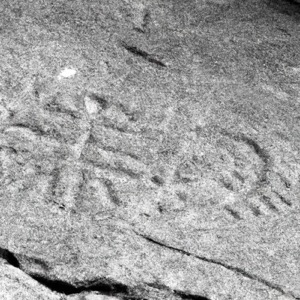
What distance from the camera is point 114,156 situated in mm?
1665

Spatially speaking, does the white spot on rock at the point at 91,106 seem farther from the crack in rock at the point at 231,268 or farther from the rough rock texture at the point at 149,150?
the crack in rock at the point at 231,268

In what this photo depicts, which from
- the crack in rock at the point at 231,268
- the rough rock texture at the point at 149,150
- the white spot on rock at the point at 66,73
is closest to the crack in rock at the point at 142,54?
the rough rock texture at the point at 149,150

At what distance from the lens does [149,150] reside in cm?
168

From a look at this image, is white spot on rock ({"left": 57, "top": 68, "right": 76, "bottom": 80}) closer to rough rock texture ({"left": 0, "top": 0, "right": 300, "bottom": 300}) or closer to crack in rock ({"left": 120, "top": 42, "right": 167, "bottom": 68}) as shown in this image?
rough rock texture ({"left": 0, "top": 0, "right": 300, "bottom": 300})

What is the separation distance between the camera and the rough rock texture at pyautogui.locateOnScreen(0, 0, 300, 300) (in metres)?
1.51

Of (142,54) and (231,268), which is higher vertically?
(142,54)

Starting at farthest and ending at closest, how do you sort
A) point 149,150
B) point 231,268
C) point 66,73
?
1. point 66,73
2. point 149,150
3. point 231,268

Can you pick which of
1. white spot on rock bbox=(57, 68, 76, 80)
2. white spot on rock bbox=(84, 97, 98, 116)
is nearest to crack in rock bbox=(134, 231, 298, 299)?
white spot on rock bbox=(84, 97, 98, 116)

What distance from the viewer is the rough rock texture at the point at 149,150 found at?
1511 mm

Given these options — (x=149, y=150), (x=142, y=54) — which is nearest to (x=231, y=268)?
(x=149, y=150)

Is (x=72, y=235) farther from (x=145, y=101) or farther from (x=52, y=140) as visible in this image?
(x=145, y=101)

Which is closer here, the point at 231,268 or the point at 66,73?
the point at 231,268

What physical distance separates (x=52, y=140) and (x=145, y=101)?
10.0 inches

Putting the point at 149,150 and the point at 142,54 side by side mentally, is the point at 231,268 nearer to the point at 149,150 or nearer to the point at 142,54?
the point at 149,150
